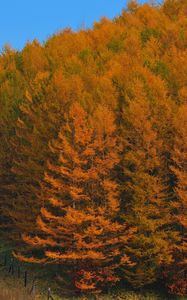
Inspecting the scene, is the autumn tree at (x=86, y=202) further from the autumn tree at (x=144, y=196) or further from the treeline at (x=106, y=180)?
the autumn tree at (x=144, y=196)

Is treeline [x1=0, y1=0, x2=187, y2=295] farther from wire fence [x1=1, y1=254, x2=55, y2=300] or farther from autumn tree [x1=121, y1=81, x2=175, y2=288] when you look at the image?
wire fence [x1=1, y1=254, x2=55, y2=300]

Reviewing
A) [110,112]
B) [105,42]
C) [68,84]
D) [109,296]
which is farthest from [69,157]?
[105,42]

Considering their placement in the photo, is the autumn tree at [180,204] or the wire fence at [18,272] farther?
the autumn tree at [180,204]

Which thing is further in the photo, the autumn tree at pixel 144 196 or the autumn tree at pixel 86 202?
the autumn tree at pixel 144 196

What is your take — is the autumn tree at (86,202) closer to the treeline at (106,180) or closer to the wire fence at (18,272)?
the treeline at (106,180)

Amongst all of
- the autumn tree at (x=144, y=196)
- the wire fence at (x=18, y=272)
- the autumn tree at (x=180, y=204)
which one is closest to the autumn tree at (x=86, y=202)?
the autumn tree at (x=144, y=196)

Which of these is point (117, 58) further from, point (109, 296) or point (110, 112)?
point (109, 296)

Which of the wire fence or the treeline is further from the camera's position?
the treeline

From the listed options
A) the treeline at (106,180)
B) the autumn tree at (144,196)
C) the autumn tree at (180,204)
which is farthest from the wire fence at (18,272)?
the autumn tree at (180,204)

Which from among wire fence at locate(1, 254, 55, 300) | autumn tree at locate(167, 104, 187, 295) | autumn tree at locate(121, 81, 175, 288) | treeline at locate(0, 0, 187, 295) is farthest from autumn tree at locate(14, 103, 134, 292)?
autumn tree at locate(167, 104, 187, 295)

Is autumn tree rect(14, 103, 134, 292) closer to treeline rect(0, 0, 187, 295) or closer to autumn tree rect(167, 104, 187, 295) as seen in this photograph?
treeline rect(0, 0, 187, 295)

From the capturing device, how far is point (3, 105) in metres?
40.7

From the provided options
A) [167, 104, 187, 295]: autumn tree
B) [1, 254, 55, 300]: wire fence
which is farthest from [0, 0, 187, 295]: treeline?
[1, 254, 55, 300]: wire fence

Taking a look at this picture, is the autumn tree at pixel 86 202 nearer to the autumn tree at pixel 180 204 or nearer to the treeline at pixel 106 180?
the treeline at pixel 106 180
